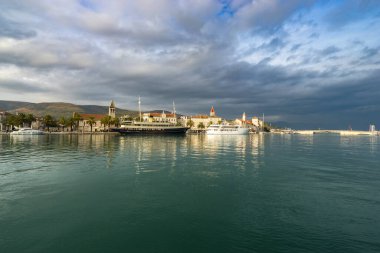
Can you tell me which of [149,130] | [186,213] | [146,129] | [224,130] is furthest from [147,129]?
[186,213]

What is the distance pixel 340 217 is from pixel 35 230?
61.1 ft

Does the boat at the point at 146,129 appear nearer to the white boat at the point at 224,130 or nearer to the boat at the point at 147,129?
the boat at the point at 147,129

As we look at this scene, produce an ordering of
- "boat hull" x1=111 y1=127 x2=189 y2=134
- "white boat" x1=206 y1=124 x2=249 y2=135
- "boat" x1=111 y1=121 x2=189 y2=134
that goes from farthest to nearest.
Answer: "white boat" x1=206 y1=124 x2=249 y2=135 → "boat" x1=111 y1=121 x2=189 y2=134 → "boat hull" x1=111 y1=127 x2=189 y2=134

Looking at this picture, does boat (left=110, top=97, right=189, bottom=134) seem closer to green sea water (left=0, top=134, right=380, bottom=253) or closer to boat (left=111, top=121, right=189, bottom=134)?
boat (left=111, top=121, right=189, bottom=134)

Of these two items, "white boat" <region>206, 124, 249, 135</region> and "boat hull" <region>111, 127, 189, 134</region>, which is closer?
"boat hull" <region>111, 127, 189, 134</region>

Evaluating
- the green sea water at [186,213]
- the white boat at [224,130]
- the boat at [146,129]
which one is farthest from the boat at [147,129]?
the green sea water at [186,213]

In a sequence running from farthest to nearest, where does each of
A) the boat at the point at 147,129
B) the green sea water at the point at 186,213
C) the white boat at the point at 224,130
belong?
1. the white boat at the point at 224,130
2. the boat at the point at 147,129
3. the green sea water at the point at 186,213

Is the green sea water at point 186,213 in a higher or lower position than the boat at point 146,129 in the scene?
lower

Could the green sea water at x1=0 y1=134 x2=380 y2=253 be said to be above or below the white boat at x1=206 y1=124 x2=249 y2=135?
below

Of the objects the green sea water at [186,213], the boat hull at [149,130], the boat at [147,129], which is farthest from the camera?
the boat at [147,129]

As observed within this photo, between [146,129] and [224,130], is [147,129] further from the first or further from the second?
[224,130]

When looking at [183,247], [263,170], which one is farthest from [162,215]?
[263,170]

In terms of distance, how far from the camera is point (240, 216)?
16656 millimetres

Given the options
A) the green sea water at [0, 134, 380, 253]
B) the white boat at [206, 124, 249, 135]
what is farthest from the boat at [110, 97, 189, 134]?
the green sea water at [0, 134, 380, 253]
